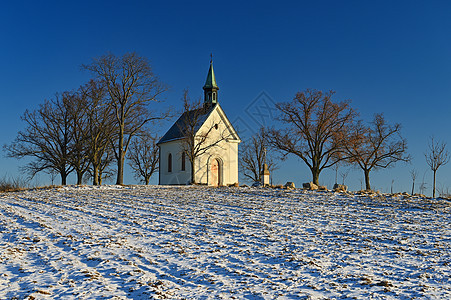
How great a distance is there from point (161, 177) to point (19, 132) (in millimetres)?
13165

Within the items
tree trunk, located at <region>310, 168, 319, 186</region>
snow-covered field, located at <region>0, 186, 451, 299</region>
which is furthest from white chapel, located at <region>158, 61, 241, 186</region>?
snow-covered field, located at <region>0, 186, 451, 299</region>

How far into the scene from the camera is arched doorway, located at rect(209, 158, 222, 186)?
119 ft

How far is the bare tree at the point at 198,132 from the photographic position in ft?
109

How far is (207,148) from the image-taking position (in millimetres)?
34688

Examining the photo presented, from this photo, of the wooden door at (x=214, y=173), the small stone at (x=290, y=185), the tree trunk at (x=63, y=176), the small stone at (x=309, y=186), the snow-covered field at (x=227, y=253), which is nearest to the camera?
the snow-covered field at (x=227, y=253)

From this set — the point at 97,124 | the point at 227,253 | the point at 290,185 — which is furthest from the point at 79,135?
the point at 227,253

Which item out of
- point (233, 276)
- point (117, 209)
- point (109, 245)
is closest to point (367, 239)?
point (233, 276)

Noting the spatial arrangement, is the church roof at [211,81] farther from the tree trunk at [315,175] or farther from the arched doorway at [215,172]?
the tree trunk at [315,175]

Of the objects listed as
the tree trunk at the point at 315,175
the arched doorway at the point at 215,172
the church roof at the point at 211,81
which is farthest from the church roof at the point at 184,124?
the tree trunk at the point at 315,175

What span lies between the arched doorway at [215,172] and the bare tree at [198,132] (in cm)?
151

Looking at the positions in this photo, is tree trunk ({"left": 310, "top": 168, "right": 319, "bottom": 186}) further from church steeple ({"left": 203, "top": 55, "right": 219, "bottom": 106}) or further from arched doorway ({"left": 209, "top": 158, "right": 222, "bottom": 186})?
church steeple ({"left": 203, "top": 55, "right": 219, "bottom": 106})

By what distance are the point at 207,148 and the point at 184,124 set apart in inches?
144

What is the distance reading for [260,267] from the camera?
305 inches

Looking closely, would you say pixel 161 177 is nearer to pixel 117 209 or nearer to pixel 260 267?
pixel 117 209
